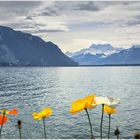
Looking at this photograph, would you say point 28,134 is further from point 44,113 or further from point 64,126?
point 44,113

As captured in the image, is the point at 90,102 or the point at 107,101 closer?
the point at 90,102

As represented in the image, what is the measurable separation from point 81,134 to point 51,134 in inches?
108

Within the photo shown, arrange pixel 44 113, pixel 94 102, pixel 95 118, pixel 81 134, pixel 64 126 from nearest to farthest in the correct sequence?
pixel 94 102
pixel 44 113
pixel 81 134
pixel 64 126
pixel 95 118

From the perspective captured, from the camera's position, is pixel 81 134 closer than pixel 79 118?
Yes

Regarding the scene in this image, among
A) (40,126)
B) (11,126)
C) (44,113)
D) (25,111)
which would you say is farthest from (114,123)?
(44,113)

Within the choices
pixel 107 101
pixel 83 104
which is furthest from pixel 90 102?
pixel 107 101

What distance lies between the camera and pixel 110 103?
299cm

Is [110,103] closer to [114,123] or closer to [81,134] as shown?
[81,134]

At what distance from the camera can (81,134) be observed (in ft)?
101

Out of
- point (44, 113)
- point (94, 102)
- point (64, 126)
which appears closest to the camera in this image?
point (94, 102)

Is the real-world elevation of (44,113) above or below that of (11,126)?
above

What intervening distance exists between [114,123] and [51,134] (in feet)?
26.0

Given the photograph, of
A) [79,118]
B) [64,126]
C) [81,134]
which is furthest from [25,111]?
[81,134]

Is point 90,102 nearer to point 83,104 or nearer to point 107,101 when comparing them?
point 83,104
